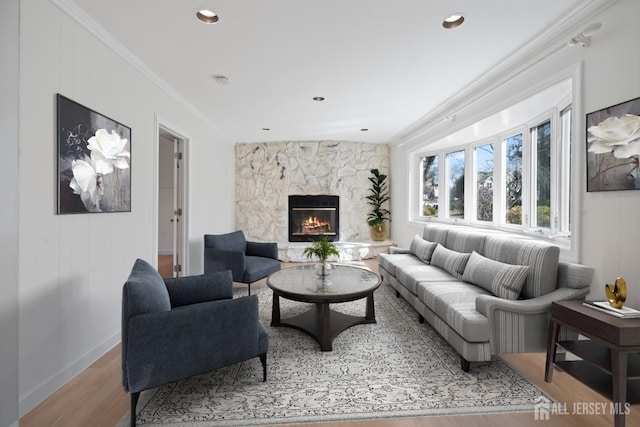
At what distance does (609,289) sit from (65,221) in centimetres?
350

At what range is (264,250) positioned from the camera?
183 inches

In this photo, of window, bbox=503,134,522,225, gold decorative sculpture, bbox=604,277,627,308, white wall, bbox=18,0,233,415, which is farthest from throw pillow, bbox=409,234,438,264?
white wall, bbox=18,0,233,415

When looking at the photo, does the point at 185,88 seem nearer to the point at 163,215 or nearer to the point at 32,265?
the point at 32,265

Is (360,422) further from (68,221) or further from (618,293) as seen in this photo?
(68,221)

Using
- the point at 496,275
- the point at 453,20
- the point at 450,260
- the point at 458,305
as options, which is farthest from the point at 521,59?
the point at 458,305

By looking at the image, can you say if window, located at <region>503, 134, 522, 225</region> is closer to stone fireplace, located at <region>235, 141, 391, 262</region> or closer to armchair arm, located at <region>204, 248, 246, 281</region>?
stone fireplace, located at <region>235, 141, 391, 262</region>

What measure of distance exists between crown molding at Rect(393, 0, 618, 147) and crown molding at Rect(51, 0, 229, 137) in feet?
11.1

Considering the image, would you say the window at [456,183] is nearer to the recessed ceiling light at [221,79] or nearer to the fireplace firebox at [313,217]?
the fireplace firebox at [313,217]

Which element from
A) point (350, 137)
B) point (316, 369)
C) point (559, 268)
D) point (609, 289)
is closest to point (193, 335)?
point (316, 369)

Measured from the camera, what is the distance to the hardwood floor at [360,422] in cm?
173

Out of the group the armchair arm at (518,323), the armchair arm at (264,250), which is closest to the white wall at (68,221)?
the armchair arm at (264,250)

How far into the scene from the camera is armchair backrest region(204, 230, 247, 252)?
4211 mm

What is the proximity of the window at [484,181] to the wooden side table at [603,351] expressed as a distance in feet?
8.24

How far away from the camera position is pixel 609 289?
1833 millimetres
